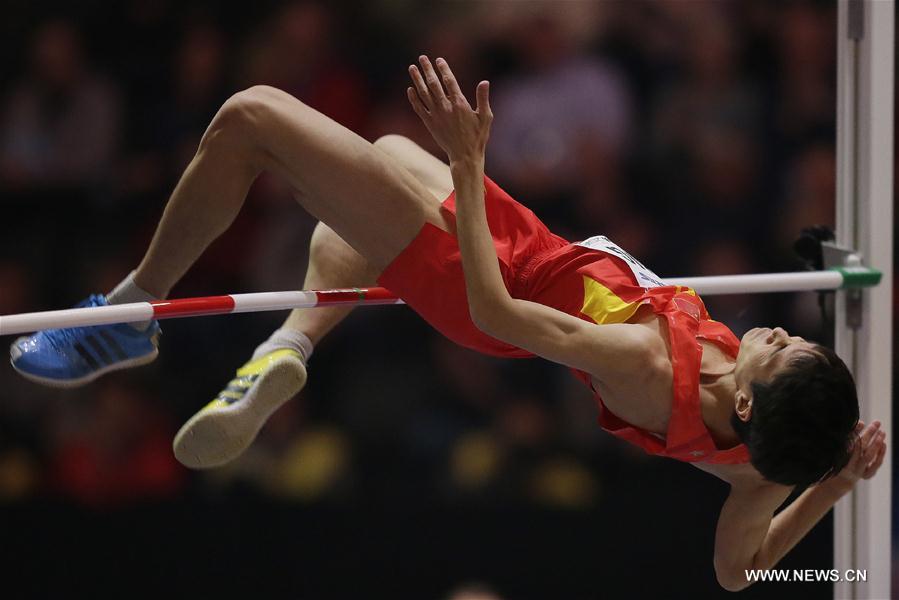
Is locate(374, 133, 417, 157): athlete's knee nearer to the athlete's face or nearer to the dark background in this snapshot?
the athlete's face

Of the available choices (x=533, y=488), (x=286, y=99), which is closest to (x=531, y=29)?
(x=533, y=488)

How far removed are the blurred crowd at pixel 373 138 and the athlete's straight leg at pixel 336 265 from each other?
1407 millimetres

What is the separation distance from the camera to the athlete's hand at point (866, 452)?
222cm

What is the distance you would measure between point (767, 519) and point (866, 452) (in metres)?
0.23

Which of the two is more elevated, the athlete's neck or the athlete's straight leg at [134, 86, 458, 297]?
the athlete's straight leg at [134, 86, 458, 297]

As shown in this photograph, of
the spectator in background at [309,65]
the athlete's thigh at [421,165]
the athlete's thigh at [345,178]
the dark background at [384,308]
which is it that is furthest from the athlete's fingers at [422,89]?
the spectator in background at [309,65]

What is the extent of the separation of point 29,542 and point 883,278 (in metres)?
2.53

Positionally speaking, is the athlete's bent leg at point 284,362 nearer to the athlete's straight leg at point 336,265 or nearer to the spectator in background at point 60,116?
the athlete's straight leg at point 336,265

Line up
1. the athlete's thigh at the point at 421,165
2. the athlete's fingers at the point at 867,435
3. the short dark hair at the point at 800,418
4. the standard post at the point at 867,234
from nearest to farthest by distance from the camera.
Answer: the short dark hair at the point at 800,418 < the athlete's fingers at the point at 867,435 < the athlete's thigh at the point at 421,165 < the standard post at the point at 867,234

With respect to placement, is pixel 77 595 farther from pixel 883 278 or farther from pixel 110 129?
pixel 883 278

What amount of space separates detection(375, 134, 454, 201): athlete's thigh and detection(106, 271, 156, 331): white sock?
1.79ft

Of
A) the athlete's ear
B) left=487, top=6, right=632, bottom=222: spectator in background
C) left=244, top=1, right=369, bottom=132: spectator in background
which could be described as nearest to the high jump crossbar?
the athlete's ear

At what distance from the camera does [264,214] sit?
4.08 meters

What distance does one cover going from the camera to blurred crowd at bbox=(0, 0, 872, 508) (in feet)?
12.9
